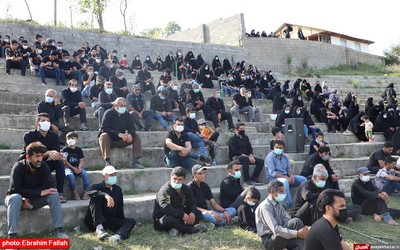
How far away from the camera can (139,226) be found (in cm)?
592

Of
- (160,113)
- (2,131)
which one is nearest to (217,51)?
(160,113)

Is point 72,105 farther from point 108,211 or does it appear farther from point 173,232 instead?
point 173,232

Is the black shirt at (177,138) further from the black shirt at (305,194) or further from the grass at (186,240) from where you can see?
the black shirt at (305,194)

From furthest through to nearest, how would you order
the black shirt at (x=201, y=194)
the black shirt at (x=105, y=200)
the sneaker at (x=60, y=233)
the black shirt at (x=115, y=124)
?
the black shirt at (x=115, y=124) → the black shirt at (x=201, y=194) → the black shirt at (x=105, y=200) → the sneaker at (x=60, y=233)

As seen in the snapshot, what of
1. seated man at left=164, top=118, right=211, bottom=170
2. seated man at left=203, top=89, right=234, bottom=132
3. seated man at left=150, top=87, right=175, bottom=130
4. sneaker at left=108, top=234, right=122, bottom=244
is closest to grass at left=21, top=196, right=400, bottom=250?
sneaker at left=108, top=234, right=122, bottom=244

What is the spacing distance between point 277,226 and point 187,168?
2909mm

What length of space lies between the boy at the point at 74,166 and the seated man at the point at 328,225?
12.2 ft

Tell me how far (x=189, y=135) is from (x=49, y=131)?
9.85 ft

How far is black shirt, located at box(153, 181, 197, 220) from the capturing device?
18.7ft

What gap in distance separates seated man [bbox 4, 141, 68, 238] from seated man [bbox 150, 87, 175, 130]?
470 centimetres

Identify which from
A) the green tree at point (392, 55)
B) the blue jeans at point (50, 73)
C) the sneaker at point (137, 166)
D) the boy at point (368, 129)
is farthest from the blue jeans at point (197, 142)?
the green tree at point (392, 55)

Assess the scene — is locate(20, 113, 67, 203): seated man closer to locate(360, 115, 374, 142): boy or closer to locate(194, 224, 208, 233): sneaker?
locate(194, 224, 208, 233): sneaker

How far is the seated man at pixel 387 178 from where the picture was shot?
8688 millimetres

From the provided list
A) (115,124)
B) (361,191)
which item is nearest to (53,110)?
(115,124)
